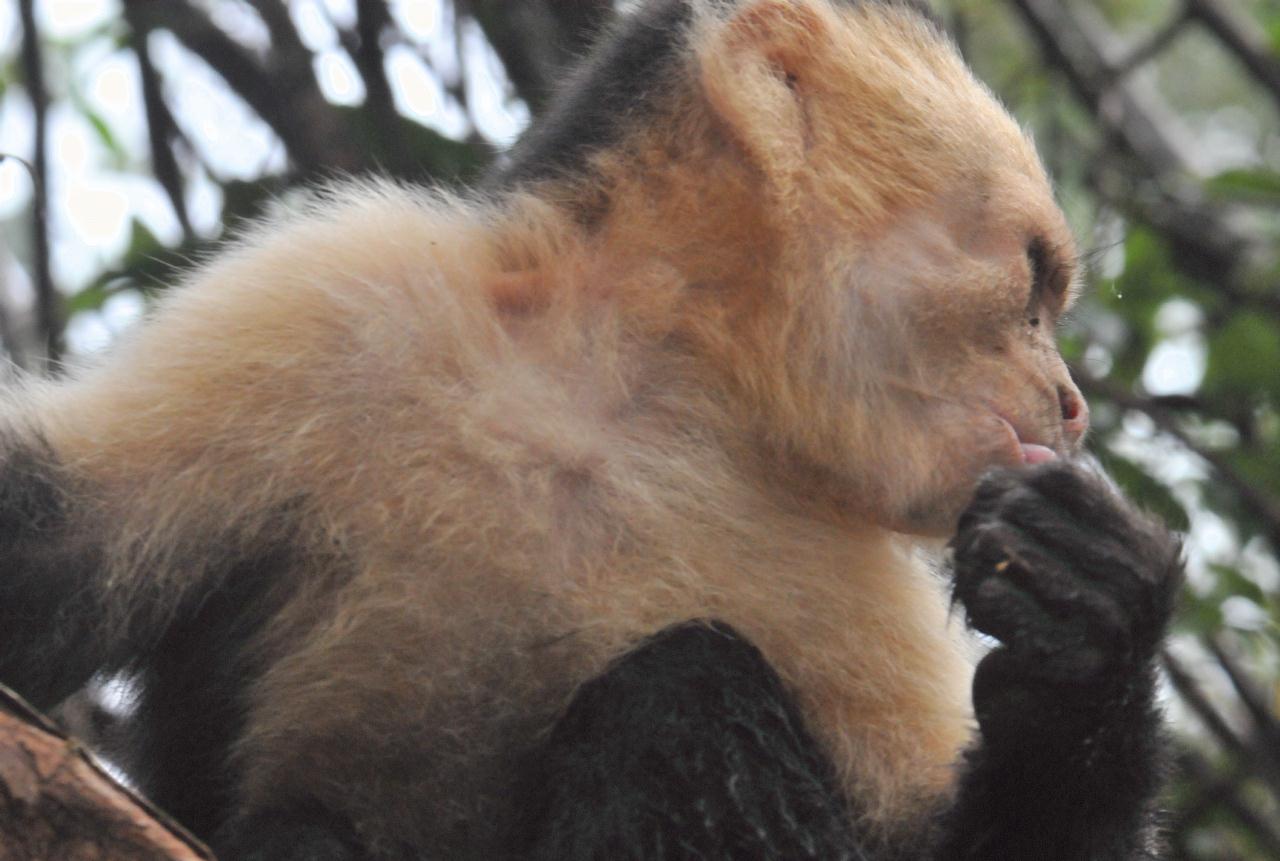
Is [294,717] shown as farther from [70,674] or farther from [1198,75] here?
[1198,75]

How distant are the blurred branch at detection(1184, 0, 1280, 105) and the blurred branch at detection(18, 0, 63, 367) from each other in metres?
4.47

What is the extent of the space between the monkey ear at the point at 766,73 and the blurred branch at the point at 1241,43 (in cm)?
351

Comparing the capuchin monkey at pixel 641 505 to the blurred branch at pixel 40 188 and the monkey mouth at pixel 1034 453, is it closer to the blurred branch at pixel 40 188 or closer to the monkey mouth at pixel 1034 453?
the monkey mouth at pixel 1034 453

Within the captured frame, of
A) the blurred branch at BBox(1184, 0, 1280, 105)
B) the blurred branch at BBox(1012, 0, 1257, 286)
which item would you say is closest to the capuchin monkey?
the blurred branch at BBox(1012, 0, 1257, 286)

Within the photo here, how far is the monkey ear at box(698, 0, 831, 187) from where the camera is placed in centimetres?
383

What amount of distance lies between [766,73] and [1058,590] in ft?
4.65

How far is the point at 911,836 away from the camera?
3.64 m

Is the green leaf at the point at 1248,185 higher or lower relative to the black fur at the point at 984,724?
lower

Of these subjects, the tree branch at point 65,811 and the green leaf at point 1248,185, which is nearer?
the tree branch at point 65,811

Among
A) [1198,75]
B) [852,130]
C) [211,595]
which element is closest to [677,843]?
[211,595]

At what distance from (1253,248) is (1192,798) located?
2.33 meters

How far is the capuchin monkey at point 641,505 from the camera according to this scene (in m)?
3.29

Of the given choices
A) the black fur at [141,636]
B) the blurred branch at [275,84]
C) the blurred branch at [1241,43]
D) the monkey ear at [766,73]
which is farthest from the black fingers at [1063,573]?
the blurred branch at [1241,43]

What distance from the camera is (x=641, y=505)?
3.66 metres
